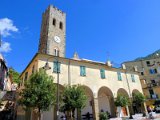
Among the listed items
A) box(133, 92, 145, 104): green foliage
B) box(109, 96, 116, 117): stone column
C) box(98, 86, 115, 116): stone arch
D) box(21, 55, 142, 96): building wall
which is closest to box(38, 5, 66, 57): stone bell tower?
box(21, 55, 142, 96): building wall

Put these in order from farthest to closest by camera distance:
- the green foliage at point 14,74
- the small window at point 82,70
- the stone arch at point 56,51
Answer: the green foliage at point 14,74, the stone arch at point 56,51, the small window at point 82,70

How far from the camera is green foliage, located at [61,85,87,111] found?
60.6ft

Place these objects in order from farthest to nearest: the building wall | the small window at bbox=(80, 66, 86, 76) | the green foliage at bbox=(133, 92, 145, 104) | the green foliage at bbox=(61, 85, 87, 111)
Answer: the green foliage at bbox=(133, 92, 145, 104) < the small window at bbox=(80, 66, 86, 76) < the building wall < the green foliage at bbox=(61, 85, 87, 111)

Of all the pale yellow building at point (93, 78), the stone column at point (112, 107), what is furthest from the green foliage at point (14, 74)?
the stone column at point (112, 107)

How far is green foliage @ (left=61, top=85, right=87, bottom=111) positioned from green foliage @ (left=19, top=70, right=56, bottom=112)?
2.00 meters

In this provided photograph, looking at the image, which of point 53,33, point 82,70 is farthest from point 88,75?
point 53,33

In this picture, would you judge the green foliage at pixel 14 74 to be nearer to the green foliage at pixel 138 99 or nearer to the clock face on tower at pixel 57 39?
the clock face on tower at pixel 57 39

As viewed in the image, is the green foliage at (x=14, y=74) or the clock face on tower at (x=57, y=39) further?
the green foliage at (x=14, y=74)

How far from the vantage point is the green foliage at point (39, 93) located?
52.5 ft

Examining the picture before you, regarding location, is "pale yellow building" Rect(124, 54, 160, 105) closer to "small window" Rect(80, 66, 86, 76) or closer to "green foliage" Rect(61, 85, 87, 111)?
"small window" Rect(80, 66, 86, 76)

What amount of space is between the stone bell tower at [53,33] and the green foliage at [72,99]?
1552 centimetres

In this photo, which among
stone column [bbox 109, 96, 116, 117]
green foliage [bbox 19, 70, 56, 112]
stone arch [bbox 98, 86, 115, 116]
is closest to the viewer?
green foliage [bbox 19, 70, 56, 112]

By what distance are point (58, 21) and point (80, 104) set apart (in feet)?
83.3

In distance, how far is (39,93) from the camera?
16234mm
